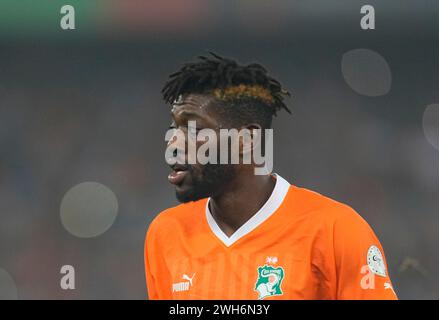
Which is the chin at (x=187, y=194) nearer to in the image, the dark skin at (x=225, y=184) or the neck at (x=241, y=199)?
the dark skin at (x=225, y=184)

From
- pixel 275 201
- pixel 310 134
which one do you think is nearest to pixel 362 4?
pixel 310 134

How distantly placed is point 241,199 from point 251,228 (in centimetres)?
13

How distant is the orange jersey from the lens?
9.73ft

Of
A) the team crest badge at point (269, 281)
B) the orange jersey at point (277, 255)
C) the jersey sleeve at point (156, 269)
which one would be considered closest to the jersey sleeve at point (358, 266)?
the orange jersey at point (277, 255)

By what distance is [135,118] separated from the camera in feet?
26.7

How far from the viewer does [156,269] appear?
133 inches

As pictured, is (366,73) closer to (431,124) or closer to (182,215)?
(431,124)

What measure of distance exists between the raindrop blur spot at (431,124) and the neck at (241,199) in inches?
194

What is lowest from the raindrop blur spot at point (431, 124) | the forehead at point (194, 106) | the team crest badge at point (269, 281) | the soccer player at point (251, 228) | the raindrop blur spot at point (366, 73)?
the team crest badge at point (269, 281)

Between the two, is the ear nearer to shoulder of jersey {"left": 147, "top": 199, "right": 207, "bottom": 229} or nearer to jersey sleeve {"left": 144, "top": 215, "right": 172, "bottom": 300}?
shoulder of jersey {"left": 147, "top": 199, "right": 207, "bottom": 229}

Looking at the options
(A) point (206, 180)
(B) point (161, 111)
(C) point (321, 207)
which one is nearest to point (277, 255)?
(C) point (321, 207)

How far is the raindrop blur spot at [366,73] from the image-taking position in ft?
26.3

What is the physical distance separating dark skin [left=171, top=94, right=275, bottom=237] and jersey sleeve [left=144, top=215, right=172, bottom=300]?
0.31m

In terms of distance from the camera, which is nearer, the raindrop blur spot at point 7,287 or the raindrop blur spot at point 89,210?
the raindrop blur spot at point 7,287
